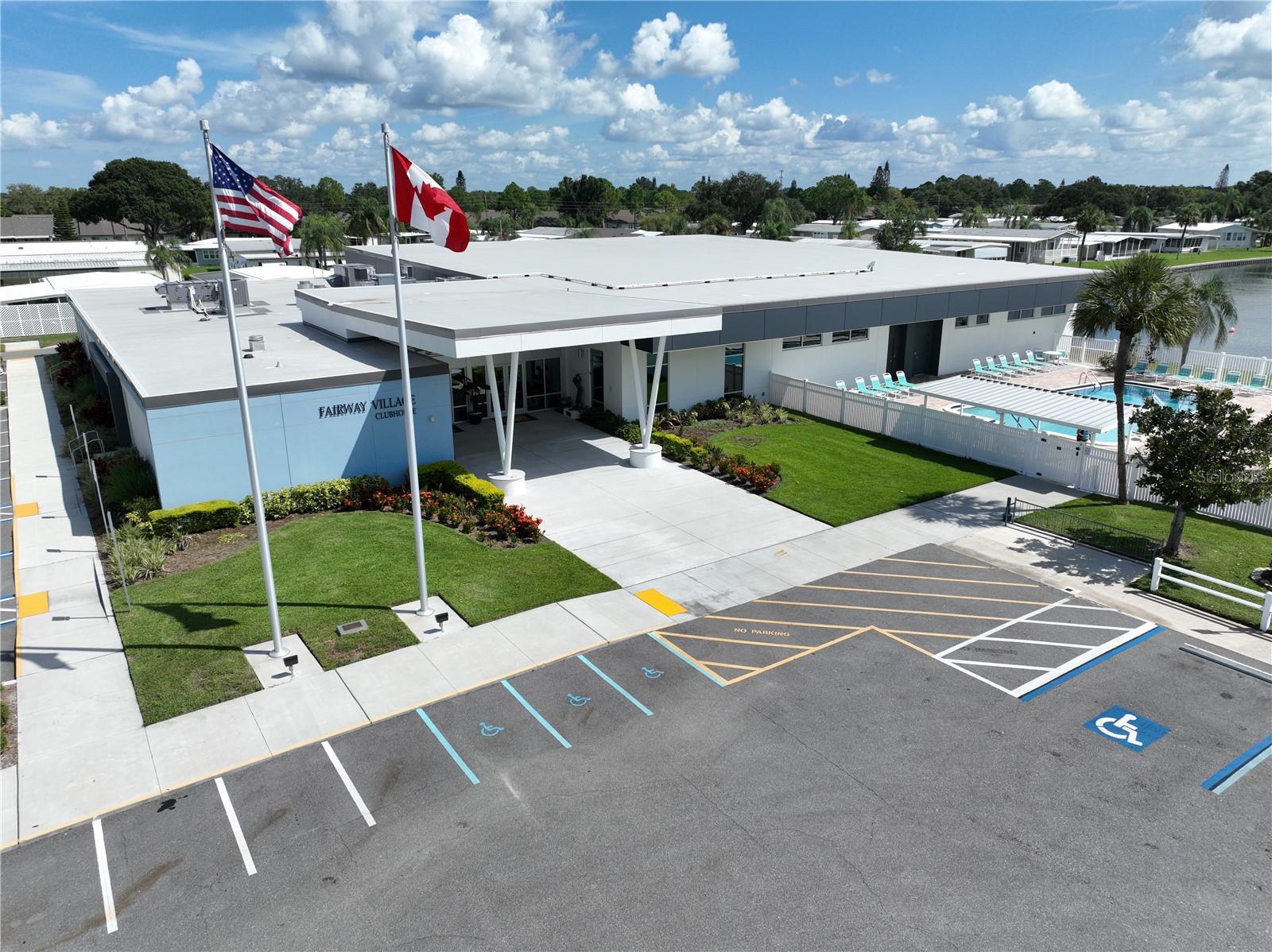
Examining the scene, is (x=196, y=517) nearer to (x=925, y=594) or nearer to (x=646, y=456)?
(x=646, y=456)

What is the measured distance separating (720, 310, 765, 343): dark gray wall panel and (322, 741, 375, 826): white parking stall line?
1977 cm

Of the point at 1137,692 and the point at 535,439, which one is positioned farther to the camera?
the point at 535,439

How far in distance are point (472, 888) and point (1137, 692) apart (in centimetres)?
1101

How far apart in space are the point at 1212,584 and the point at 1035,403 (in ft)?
33.7

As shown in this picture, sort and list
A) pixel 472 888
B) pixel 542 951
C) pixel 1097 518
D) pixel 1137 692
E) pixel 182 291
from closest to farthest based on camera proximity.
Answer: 1. pixel 542 951
2. pixel 472 888
3. pixel 1137 692
4. pixel 1097 518
5. pixel 182 291

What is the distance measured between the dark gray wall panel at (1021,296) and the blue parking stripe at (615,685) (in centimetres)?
3077

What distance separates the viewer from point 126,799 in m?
11.0

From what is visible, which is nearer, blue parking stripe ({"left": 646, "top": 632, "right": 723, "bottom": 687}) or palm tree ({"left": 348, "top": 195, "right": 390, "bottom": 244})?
blue parking stripe ({"left": 646, "top": 632, "right": 723, "bottom": 687})

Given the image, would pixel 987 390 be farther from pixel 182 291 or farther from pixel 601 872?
pixel 182 291

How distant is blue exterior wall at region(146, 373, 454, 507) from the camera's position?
19422 mm

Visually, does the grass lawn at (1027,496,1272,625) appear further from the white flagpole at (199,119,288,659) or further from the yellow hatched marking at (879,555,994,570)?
the white flagpole at (199,119,288,659)

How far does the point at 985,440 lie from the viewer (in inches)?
1012

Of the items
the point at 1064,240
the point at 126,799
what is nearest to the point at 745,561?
the point at 126,799

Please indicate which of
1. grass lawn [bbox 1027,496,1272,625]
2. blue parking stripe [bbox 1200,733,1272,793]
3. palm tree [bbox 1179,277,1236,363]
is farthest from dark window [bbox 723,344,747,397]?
blue parking stripe [bbox 1200,733,1272,793]
